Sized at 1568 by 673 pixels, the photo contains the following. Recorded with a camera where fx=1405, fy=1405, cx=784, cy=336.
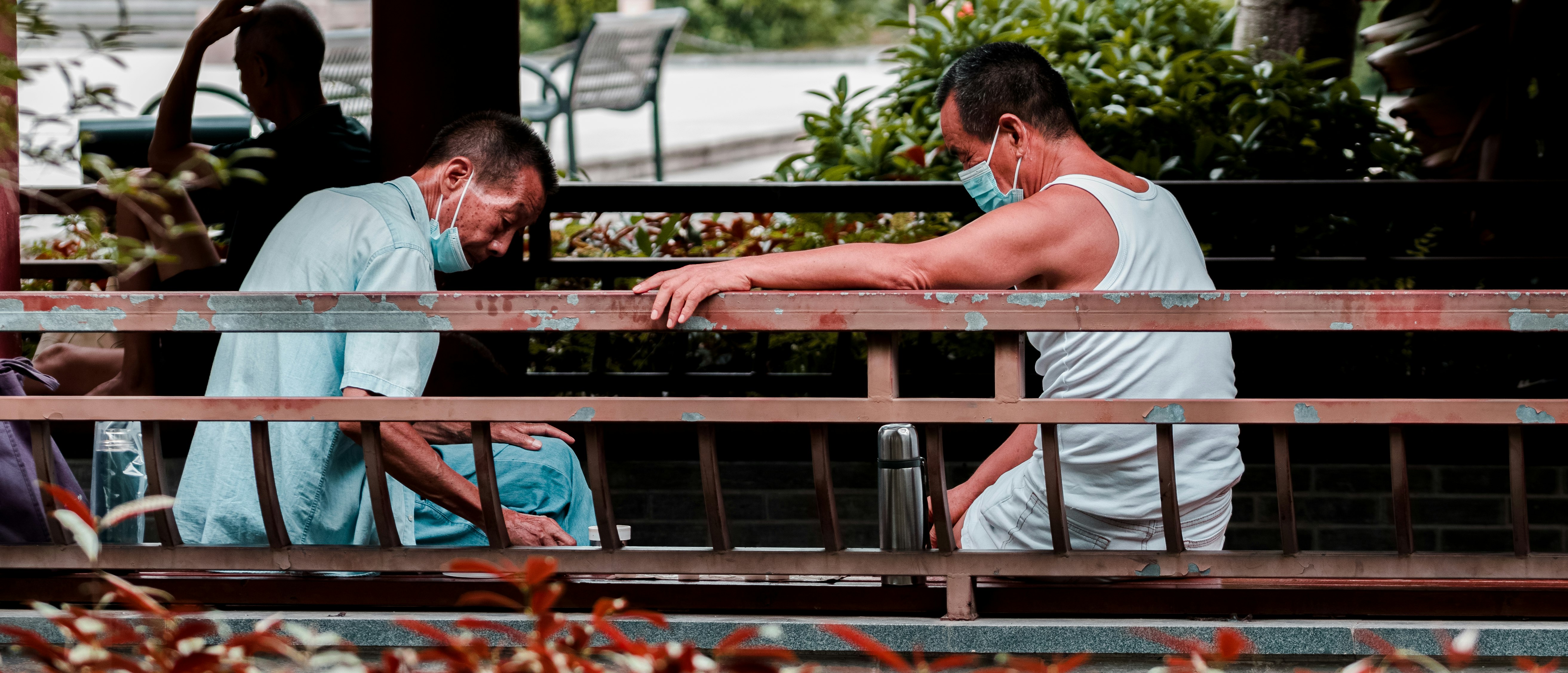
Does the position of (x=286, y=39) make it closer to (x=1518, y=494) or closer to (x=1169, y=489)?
(x=1169, y=489)

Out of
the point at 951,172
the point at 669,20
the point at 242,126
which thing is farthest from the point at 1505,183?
the point at 669,20

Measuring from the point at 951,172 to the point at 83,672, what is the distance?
4.55 meters

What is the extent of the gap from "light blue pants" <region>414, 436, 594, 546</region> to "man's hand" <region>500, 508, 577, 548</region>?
0.11 m

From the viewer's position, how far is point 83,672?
4.87ft

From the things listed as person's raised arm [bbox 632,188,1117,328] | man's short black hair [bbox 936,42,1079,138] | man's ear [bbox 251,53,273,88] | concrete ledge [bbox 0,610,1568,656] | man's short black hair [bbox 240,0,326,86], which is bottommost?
concrete ledge [bbox 0,610,1568,656]

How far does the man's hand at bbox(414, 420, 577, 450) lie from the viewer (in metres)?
3.20

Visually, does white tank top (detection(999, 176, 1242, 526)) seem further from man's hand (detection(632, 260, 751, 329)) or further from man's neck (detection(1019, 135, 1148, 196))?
man's hand (detection(632, 260, 751, 329))

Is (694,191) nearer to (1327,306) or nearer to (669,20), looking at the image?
(1327,306)

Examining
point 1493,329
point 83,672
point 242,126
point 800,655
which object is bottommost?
point 800,655

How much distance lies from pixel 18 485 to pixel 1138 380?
2.07 m

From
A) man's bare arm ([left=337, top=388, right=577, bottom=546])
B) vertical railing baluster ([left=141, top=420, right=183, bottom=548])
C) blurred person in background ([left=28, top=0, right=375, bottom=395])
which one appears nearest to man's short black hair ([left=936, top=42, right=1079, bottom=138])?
man's bare arm ([left=337, top=388, right=577, bottom=546])

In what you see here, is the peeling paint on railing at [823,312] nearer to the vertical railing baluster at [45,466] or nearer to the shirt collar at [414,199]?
the vertical railing baluster at [45,466]

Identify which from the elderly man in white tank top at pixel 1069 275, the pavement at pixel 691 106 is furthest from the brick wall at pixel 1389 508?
the pavement at pixel 691 106

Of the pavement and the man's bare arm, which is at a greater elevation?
the pavement
